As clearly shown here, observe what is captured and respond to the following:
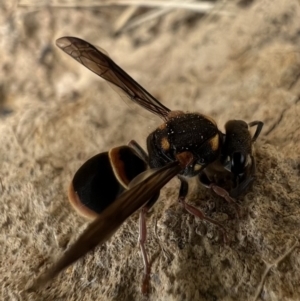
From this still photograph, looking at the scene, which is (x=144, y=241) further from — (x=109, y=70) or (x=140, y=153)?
(x=109, y=70)

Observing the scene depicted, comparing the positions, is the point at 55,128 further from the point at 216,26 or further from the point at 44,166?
the point at 216,26

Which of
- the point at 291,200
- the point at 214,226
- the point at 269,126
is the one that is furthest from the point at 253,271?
the point at 269,126

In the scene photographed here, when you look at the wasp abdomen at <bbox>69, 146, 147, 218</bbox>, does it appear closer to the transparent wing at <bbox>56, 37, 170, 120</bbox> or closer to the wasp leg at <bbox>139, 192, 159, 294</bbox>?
the wasp leg at <bbox>139, 192, 159, 294</bbox>

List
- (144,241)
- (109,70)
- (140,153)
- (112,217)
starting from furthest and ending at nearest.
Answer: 1. (109,70)
2. (140,153)
3. (144,241)
4. (112,217)

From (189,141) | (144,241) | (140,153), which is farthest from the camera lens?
(140,153)

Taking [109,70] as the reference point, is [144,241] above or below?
below

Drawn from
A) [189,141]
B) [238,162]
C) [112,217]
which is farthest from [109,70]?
[112,217]

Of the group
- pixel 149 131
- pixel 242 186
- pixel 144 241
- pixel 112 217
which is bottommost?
pixel 149 131

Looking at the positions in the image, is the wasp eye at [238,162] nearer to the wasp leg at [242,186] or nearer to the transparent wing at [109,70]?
the wasp leg at [242,186]

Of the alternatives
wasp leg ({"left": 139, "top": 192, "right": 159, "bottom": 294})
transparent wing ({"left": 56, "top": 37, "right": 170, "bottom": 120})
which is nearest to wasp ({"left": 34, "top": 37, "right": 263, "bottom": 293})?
wasp leg ({"left": 139, "top": 192, "right": 159, "bottom": 294})
